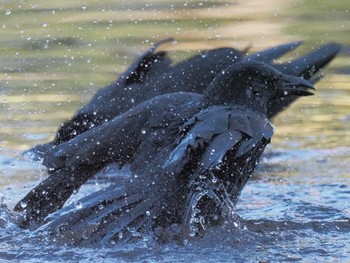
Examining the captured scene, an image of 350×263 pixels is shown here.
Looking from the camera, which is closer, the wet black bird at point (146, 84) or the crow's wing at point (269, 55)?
the wet black bird at point (146, 84)

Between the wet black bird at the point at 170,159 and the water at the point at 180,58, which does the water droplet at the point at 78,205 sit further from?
the water at the point at 180,58

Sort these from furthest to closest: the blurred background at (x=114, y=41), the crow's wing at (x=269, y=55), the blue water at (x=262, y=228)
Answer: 1. the blurred background at (x=114, y=41)
2. the crow's wing at (x=269, y=55)
3. the blue water at (x=262, y=228)

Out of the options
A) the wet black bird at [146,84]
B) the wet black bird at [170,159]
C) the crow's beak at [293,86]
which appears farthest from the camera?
the wet black bird at [146,84]

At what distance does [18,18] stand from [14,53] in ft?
4.09

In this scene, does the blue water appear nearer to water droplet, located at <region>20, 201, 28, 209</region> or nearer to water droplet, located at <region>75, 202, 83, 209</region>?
water droplet, located at <region>20, 201, 28, 209</region>

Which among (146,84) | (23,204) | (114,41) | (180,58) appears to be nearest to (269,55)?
(146,84)

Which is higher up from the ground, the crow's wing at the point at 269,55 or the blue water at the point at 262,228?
the crow's wing at the point at 269,55

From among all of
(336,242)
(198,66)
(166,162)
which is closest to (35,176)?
(198,66)

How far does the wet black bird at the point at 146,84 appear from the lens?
8.62 m

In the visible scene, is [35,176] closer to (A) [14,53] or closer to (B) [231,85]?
(B) [231,85]

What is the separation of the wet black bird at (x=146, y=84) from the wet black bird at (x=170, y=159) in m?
0.68

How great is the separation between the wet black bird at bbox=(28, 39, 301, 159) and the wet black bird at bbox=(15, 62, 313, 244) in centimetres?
68

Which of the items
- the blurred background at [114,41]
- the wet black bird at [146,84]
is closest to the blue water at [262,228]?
the wet black bird at [146,84]

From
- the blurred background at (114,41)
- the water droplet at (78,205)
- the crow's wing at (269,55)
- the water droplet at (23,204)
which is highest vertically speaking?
the crow's wing at (269,55)
